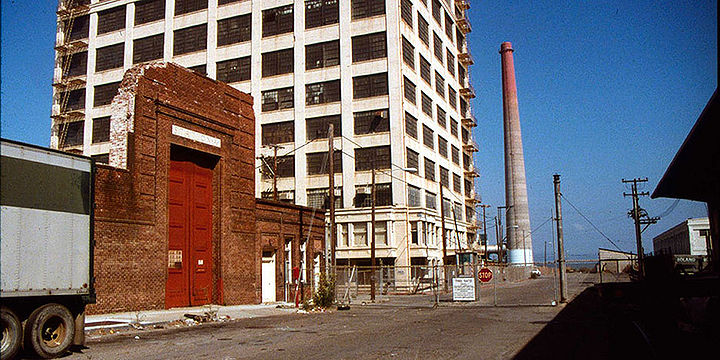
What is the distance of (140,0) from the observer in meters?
62.3

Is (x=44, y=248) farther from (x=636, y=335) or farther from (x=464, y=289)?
(x=464, y=289)

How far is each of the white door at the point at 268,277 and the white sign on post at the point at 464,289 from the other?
31.6 ft

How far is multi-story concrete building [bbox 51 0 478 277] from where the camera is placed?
52156 mm

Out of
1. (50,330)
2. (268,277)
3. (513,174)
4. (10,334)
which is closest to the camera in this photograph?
(10,334)

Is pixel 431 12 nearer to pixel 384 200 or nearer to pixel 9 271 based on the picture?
pixel 384 200

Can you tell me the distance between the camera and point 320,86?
180 feet

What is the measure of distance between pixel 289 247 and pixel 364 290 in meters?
17.8

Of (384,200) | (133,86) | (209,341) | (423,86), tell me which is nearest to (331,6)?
(423,86)

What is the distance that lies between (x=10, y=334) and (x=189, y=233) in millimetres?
14470

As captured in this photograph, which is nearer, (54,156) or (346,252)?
(54,156)

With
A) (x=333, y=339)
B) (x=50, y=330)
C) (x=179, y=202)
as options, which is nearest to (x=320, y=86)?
(x=179, y=202)

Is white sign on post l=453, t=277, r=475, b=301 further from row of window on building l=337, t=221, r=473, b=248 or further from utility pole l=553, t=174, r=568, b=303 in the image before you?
row of window on building l=337, t=221, r=473, b=248

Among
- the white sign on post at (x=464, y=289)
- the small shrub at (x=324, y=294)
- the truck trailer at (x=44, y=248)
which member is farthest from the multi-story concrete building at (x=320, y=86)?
the truck trailer at (x=44, y=248)

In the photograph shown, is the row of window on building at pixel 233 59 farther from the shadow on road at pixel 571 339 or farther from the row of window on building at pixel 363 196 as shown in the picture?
the shadow on road at pixel 571 339
